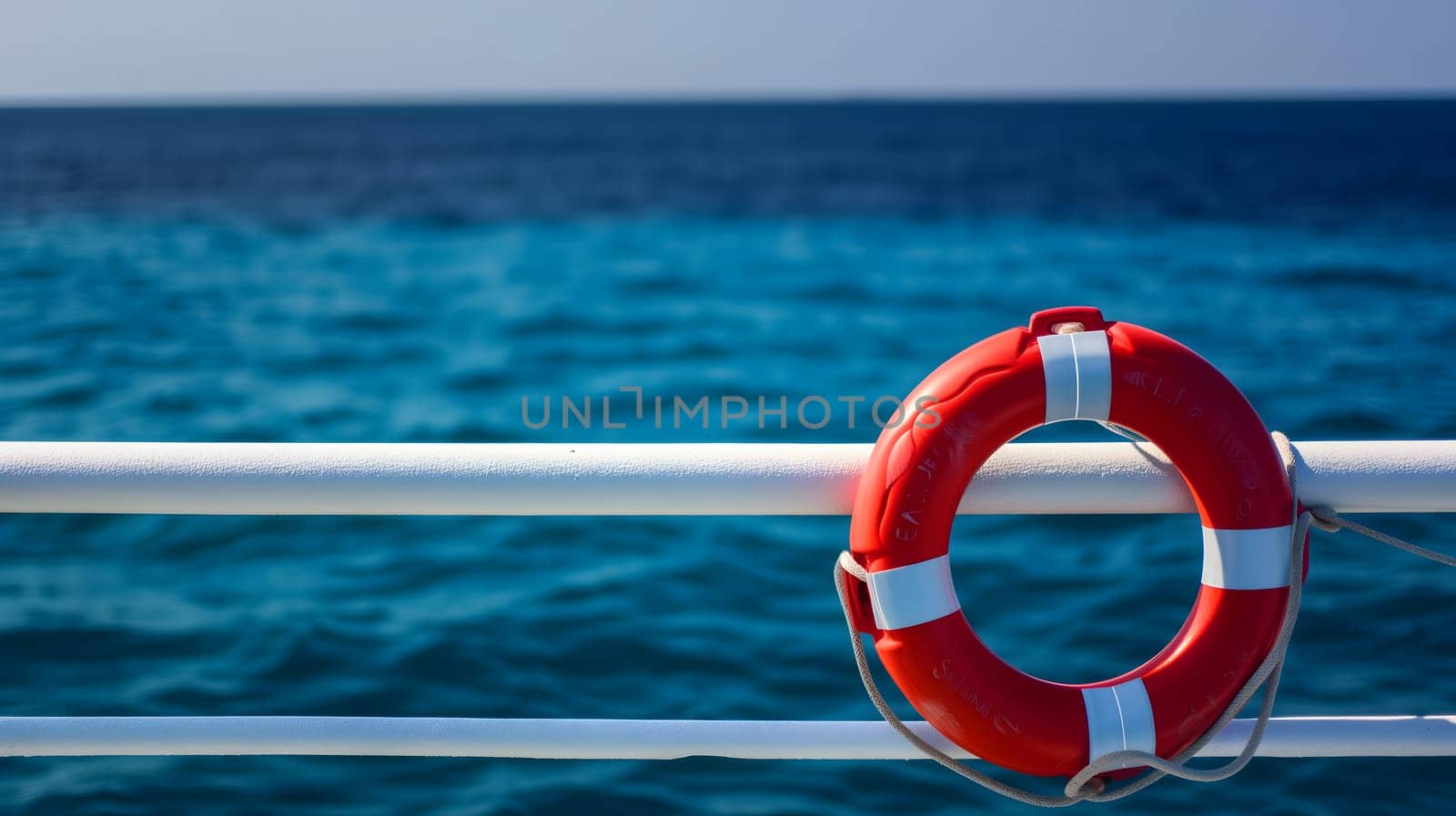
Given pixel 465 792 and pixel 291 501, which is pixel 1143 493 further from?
pixel 465 792

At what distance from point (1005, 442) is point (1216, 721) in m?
0.34

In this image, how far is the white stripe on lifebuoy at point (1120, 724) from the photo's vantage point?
1.07 meters

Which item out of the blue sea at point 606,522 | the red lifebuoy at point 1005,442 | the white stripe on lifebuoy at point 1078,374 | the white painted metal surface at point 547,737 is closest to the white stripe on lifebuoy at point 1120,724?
the red lifebuoy at point 1005,442

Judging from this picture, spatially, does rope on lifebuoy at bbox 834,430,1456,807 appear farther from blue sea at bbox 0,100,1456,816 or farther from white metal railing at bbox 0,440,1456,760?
blue sea at bbox 0,100,1456,816

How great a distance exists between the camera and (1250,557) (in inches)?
41.6

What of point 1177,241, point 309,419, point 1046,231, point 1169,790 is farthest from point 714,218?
point 1169,790

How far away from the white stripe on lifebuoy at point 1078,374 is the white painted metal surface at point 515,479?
53 mm

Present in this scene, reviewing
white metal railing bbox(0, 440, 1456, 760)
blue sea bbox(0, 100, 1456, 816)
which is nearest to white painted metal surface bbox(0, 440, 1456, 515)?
white metal railing bbox(0, 440, 1456, 760)

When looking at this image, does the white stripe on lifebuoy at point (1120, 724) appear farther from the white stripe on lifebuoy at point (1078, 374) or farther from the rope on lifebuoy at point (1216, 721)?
the white stripe on lifebuoy at point (1078, 374)

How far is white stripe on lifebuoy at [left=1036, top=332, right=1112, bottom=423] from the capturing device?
41.7 inches

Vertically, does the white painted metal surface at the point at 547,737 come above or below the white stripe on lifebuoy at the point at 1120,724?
above

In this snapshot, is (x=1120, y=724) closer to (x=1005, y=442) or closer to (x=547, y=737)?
(x=1005, y=442)

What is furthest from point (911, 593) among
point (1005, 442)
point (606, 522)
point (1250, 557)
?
point (606, 522)

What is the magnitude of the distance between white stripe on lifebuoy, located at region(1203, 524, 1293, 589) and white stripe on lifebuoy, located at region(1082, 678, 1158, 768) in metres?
0.14
